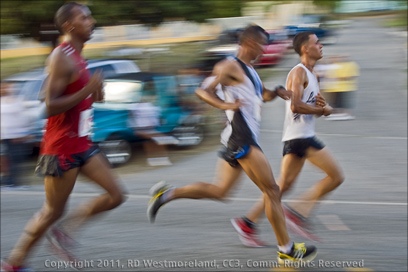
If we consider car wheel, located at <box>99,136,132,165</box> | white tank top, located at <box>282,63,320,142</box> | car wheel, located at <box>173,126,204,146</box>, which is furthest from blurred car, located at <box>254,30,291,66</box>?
white tank top, located at <box>282,63,320,142</box>

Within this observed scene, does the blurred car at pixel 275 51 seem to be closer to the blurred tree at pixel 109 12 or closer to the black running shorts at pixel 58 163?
the blurred tree at pixel 109 12

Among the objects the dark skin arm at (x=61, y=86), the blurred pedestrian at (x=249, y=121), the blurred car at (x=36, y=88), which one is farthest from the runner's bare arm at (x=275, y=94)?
the blurred car at (x=36, y=88)

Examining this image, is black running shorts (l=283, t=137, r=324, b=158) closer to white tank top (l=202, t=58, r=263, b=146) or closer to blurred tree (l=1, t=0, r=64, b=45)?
white tank top (l=202, t=58, r=263, b=146)

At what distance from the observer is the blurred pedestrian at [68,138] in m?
5.05

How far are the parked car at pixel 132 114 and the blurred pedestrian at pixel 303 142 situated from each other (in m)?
6.14

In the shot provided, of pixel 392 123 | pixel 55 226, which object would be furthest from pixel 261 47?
pixel 392 123

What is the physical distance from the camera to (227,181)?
623 centimetres

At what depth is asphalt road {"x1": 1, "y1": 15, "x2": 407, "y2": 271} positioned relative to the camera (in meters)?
6.16

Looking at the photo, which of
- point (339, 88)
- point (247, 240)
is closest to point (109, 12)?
point (339, 88)

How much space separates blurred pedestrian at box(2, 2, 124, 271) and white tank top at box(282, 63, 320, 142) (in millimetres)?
1791

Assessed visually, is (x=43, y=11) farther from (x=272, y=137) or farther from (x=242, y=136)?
(x=242, y=136)

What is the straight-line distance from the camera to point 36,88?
1337 cm

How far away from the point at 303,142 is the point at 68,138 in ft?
7.19

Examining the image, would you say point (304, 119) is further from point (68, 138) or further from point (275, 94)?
point (68, 138)
